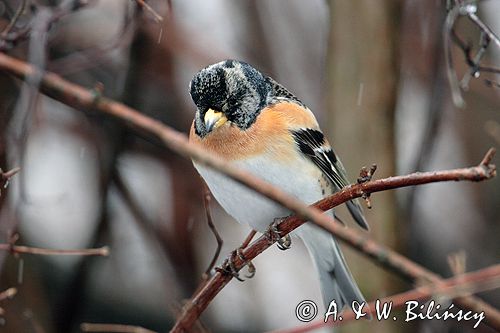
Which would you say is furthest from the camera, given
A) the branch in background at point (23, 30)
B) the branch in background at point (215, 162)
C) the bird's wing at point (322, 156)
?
the bird's wing at point (322, 156)

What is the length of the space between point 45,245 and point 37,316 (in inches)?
25.5

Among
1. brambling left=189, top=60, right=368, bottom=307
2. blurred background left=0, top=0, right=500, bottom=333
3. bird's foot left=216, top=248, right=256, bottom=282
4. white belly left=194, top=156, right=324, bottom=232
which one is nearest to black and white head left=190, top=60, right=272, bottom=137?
brambling left=189, top=60, right=368, bottom=307

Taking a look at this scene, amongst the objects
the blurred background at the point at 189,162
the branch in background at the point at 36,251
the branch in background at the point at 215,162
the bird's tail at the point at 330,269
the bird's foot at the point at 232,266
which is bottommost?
the branch in background at the point at 215,162

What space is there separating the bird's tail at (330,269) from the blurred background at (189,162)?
356mm

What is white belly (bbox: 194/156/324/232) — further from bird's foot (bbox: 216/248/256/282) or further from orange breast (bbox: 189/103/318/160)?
bird's foot (bbox: 216/248/256/282)

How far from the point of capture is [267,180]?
272cm

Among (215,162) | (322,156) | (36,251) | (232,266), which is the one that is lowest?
(215,162)

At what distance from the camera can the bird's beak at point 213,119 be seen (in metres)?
2.69

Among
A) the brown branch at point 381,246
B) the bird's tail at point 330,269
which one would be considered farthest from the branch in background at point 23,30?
the bird's tail at point 330,269

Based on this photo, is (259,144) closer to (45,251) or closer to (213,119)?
(213,119)

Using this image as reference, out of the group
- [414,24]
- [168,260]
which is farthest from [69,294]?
[414,24]

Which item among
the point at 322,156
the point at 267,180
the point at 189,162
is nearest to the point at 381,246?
the point at 267,180

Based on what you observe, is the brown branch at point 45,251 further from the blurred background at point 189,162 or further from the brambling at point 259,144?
the blurred background at point 189,162

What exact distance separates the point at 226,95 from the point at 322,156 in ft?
1.55
